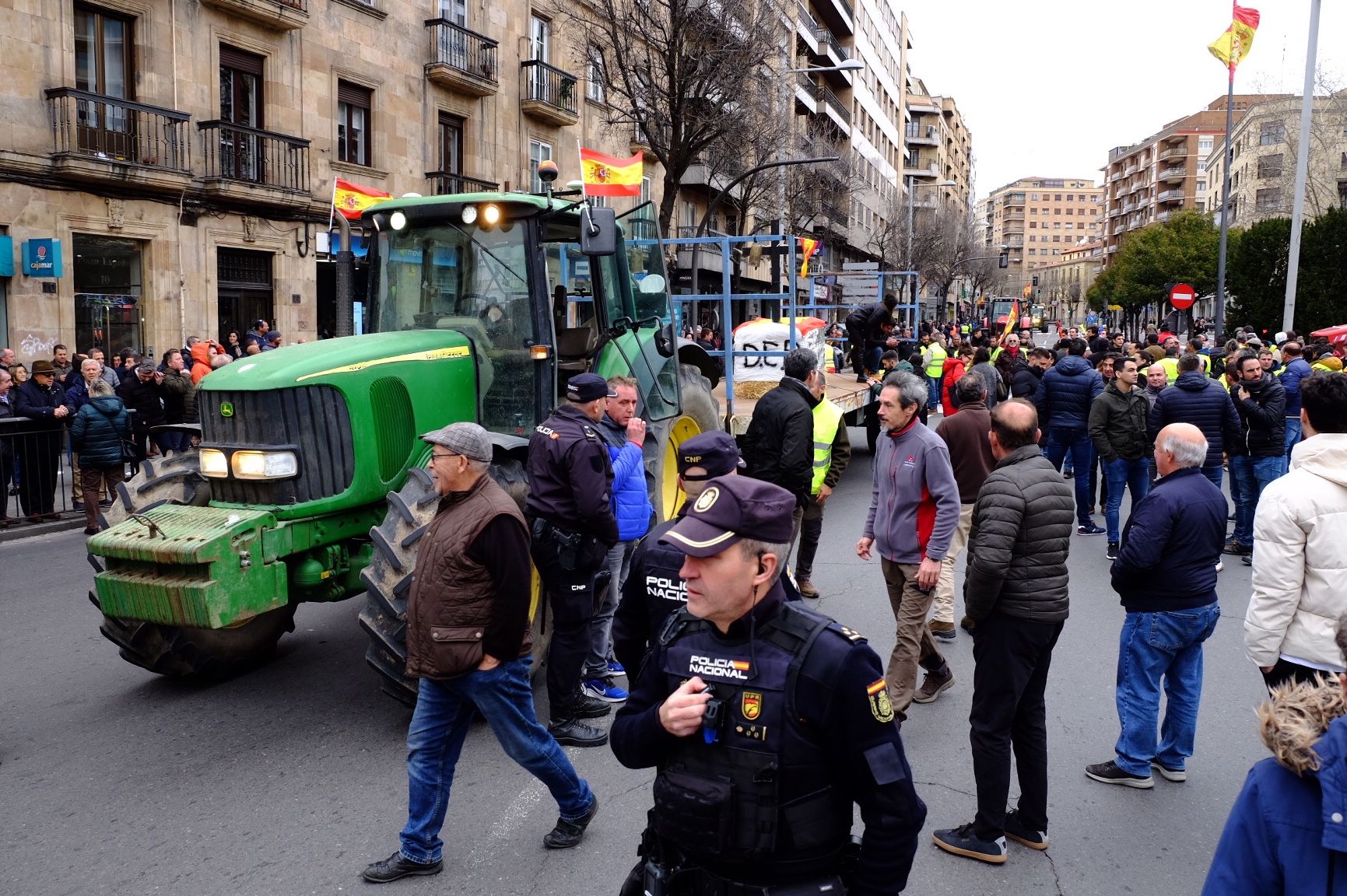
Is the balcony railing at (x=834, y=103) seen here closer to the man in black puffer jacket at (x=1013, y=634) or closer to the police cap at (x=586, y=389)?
the police cap at (x=586, y=389)

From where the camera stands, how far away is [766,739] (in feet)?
7.27

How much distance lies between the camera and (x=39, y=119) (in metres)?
15.5

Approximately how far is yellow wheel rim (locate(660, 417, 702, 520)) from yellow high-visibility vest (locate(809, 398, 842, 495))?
1.22 metres

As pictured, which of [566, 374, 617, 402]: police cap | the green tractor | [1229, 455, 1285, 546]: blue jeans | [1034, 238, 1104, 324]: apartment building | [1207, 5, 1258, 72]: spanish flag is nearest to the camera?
the green tractor

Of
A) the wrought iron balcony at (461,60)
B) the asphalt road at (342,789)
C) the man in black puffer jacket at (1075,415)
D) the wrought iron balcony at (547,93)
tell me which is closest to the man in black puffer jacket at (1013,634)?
the asphalt road at (342,789)

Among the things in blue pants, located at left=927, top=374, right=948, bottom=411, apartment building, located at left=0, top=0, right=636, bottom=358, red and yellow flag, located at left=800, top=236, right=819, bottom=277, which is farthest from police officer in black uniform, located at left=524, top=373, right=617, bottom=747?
red and yellow flag, located at left=800, top=236, right=819, bottom=277

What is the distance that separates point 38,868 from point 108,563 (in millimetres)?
1624

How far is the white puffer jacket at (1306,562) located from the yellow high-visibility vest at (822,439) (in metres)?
3.78

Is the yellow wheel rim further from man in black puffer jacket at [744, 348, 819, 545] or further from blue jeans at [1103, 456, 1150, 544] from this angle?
blue jeans at [1103, 456, 1150, 544]

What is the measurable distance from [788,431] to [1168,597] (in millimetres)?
2849

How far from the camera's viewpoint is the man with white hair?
14.9 ft

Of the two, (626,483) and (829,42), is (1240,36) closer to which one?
(626,483)

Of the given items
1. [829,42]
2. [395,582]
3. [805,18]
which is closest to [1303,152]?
[395,582]

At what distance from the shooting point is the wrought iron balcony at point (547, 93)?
25797 millimetres
